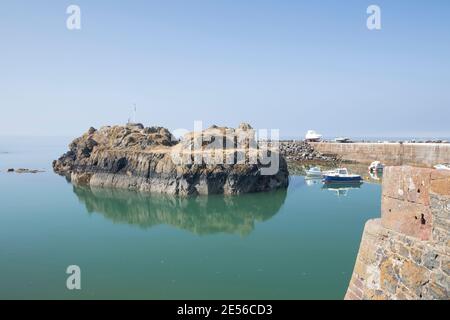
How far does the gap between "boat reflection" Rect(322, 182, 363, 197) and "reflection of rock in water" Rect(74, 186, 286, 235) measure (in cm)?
601

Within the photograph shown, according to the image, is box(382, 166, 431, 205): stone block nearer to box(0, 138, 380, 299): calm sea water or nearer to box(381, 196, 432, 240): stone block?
box(381, 196, 432, 240): stone block

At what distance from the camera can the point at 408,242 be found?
6277mm

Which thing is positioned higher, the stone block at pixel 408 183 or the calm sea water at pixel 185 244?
the stone block at pixel 408 183

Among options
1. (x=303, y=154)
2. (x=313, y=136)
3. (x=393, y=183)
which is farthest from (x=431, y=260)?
(x=313, y=136)

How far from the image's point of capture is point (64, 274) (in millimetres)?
17859

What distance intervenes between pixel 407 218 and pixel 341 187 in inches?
1537

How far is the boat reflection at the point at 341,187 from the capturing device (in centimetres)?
4123

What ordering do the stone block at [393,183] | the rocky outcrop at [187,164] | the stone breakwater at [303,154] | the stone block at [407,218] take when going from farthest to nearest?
the stone breakwater at [303,154]
the rocky outcrop at [187,164]
the stone block at [393,183]
the stone block at [407,218]

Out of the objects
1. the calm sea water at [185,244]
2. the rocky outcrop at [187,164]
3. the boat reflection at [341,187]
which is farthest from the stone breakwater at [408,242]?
the boat reflection at [341,187]

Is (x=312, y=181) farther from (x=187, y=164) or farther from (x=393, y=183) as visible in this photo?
(x=393, y=183)

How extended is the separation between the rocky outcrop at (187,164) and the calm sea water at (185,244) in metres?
2.04

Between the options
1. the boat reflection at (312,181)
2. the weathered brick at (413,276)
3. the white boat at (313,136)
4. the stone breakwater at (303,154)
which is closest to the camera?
the weathered brick at (413,276)

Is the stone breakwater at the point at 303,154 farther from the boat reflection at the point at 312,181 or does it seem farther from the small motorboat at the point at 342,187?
the small motorboat at the point at 342,187

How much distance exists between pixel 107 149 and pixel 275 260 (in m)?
39.1
